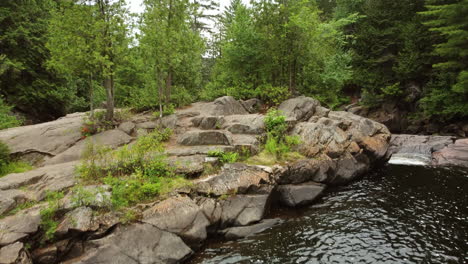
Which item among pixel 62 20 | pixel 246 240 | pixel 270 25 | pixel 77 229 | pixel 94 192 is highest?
pixel 270 25

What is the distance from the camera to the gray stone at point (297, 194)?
41.4 feet

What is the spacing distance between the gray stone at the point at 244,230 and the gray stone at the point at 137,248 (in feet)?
5.52

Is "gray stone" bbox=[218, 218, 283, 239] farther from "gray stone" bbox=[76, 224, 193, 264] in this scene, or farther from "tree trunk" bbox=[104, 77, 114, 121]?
"tree trunk" bbox=[104, 77, 114, 121]

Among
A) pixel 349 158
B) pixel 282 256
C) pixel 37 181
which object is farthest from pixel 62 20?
pixel 349 158

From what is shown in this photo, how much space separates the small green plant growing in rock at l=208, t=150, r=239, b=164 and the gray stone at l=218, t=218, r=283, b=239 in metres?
3.43

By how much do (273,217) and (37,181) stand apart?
10187 mm

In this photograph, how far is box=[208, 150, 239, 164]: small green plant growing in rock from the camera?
42.5 feet

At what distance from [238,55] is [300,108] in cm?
774

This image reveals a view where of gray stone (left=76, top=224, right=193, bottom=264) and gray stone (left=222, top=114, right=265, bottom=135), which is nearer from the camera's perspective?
gray stone (left=76, top=224, right=193, bottom=264)

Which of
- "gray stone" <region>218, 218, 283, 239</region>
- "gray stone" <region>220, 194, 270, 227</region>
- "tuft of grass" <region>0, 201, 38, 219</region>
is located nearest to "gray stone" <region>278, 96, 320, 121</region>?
"gray stone" <region>220, 194, 270, 227</region>

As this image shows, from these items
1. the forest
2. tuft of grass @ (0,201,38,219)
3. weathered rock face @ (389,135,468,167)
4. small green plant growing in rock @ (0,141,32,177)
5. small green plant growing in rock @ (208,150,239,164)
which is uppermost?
the forest

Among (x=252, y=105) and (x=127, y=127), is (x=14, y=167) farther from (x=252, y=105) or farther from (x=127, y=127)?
(x=252, y=105)

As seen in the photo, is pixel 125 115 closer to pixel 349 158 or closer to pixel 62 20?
pixel 62 20

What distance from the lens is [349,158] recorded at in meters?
16.2
